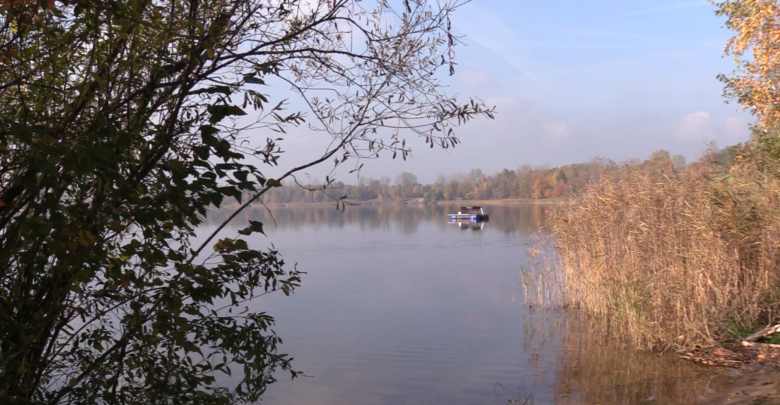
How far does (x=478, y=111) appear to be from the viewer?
3.84 meters

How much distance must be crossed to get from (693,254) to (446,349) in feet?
13.8

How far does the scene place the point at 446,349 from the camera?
11305 millimetres

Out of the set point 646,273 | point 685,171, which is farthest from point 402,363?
point 685,171

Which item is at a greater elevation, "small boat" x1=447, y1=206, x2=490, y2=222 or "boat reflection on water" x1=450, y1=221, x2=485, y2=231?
"small boat" x1=447, y1=206, x2=490, y2=222

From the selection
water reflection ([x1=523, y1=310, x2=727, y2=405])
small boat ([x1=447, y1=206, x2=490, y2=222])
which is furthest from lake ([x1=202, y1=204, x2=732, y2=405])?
small boat ([x1=447, y1=206, x2=490, y2=222])

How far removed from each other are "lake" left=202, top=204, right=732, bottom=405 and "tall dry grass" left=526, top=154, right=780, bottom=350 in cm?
59

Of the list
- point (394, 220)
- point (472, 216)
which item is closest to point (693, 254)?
point (472, 216)

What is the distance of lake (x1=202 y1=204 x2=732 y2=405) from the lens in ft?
28.5

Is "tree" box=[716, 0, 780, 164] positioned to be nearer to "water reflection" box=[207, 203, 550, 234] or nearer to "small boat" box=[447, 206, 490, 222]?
"water reflection" box=[207, 203, 550, 234]

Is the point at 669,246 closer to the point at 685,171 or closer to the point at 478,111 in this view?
the point at 685,171

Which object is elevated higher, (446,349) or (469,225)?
(469,225)

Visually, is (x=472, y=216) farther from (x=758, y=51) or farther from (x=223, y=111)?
(x=223, y=111)

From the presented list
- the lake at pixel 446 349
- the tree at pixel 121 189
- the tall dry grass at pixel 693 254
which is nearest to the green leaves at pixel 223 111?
the tree at pixel 121 189

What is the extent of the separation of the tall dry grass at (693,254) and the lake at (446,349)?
0.59 meters
